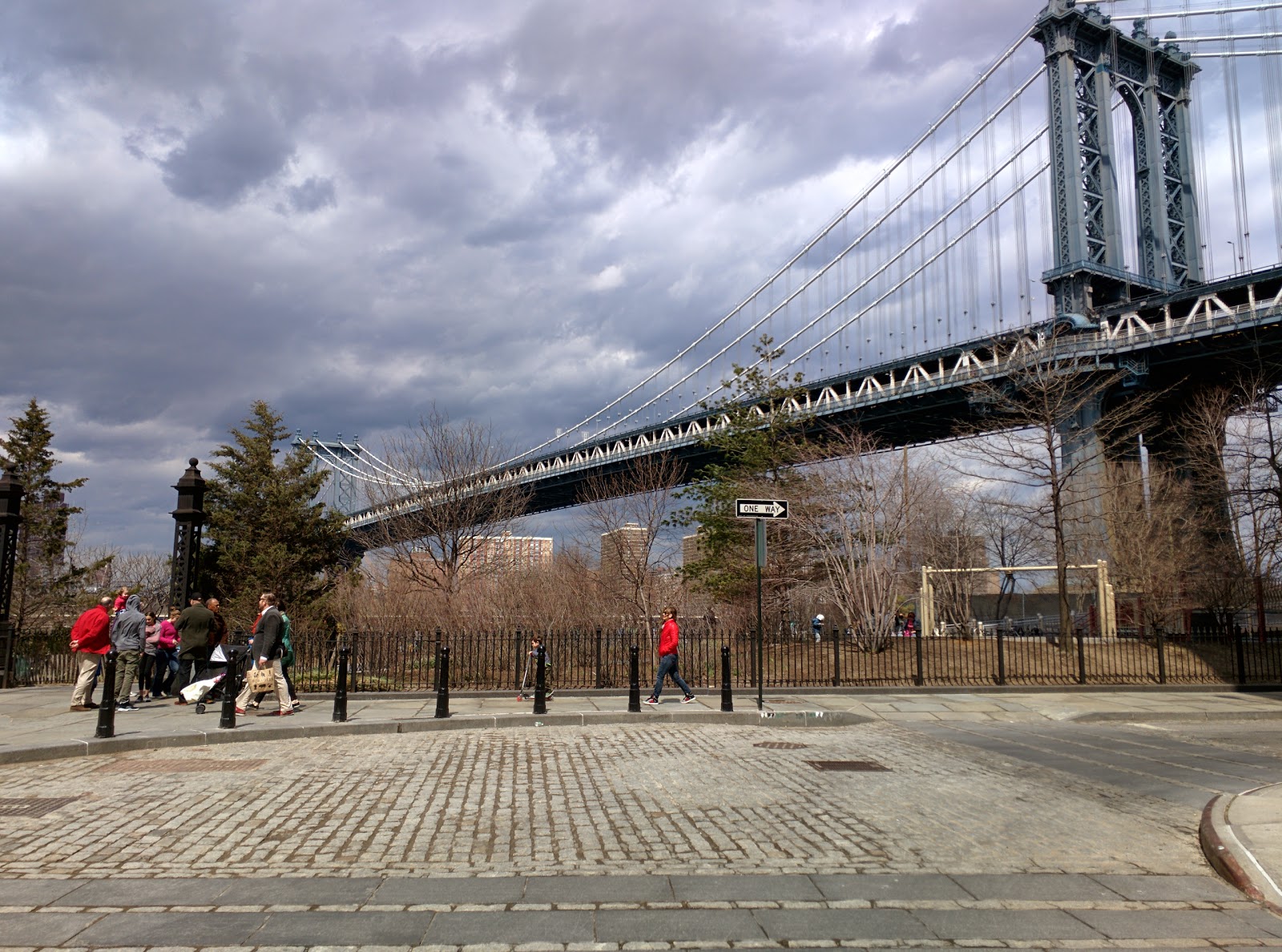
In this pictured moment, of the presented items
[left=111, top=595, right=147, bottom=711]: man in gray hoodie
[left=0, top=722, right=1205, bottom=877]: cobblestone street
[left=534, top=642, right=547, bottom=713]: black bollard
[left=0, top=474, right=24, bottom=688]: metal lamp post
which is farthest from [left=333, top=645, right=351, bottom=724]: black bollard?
[left=0, top=474, right=24, bottom=688]: metal lamp post

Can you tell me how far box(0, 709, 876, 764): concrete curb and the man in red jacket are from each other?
99.9 inches

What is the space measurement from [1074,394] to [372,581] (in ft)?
75.8

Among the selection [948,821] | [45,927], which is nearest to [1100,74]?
[948,821]

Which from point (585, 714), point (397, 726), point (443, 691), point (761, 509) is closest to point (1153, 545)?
point (761, 509)

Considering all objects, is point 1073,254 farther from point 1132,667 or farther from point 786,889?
point 786,889

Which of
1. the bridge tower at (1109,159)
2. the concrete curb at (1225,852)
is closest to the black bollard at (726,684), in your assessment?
the concrete curb at (1225,852)

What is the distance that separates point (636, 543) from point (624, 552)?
2.42 ft

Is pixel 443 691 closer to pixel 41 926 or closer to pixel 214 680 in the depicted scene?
pixel 214 680

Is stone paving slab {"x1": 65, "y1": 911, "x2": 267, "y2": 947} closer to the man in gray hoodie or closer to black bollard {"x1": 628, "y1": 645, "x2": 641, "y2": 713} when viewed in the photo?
black bollard {"x1": 628, "y1": 645, "x2": 641, "y2": 713}

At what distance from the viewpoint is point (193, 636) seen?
46.0 ft

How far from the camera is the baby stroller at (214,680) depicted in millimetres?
12875

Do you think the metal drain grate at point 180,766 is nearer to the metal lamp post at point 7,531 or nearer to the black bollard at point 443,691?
the black bollard at point 443,691

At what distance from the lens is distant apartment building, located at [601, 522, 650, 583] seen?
24.5m

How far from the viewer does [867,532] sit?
72.8 feet
